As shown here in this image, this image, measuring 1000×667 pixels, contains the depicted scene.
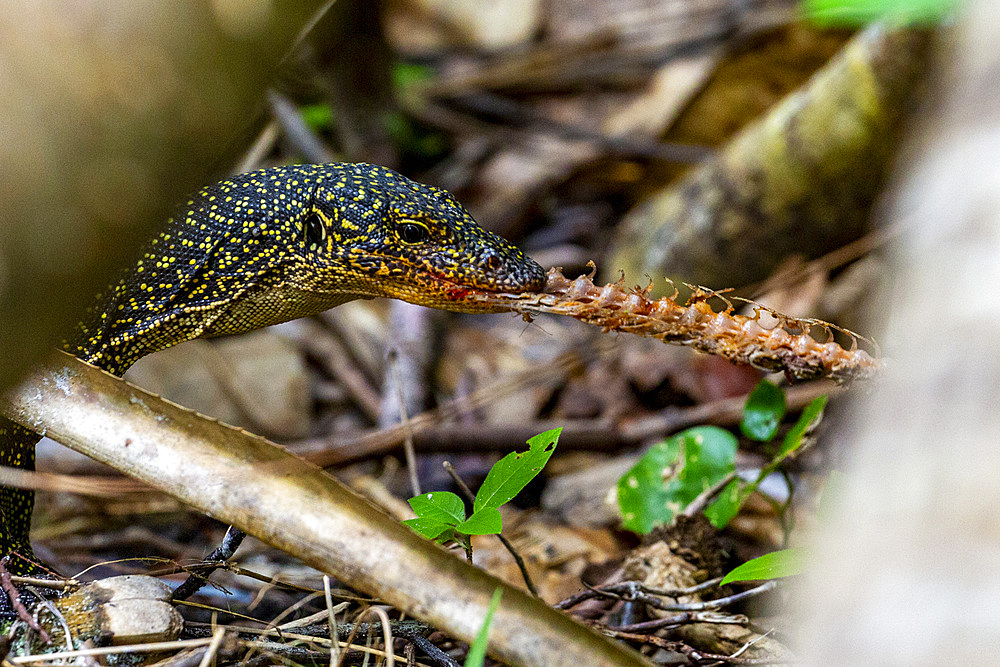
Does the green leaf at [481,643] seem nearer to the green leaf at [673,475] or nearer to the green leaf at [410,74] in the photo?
the green leaf at [673,475]

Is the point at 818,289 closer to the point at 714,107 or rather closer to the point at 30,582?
the point at 714,107

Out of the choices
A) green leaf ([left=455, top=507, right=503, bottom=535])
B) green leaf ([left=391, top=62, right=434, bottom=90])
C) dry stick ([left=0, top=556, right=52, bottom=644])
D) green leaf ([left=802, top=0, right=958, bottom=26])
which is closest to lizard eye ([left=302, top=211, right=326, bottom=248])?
green leaf ([left=455, top=507, right=503, bottom=535])

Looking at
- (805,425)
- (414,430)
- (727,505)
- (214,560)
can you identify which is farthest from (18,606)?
(805,425)

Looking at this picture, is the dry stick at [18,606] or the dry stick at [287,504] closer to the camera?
the dry stick at [287,504]

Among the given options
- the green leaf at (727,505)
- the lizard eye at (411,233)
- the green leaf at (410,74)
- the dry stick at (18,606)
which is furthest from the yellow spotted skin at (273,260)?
the green leaf at (410,74)

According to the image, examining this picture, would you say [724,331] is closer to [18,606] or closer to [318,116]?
[18,606]

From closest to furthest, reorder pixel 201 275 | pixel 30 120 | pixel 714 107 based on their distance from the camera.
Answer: pixel 30 120
pixel 201 275
pixel 714 107

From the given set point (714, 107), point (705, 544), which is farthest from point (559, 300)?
point (714, 107)
